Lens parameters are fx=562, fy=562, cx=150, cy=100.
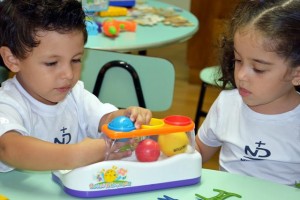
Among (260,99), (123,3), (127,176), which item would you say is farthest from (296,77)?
(123,3)

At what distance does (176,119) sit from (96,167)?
0.63ft

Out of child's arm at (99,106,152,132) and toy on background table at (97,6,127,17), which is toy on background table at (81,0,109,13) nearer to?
toy on background table at (97,6,127,17)

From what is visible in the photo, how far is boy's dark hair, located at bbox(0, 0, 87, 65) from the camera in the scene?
4.20 ft

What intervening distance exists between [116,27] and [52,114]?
3.69ft

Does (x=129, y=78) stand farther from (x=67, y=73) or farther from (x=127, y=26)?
(x=67, y=73)

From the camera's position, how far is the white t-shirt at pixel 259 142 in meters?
1.44

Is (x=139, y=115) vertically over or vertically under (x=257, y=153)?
over

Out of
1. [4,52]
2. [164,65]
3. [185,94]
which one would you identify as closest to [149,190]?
[4,52]

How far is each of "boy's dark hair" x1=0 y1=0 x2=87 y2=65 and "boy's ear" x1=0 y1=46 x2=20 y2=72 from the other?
1cm

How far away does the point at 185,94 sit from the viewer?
4113mm

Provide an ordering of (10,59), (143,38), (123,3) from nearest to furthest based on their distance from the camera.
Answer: (10,59), (143,38), (123,3)

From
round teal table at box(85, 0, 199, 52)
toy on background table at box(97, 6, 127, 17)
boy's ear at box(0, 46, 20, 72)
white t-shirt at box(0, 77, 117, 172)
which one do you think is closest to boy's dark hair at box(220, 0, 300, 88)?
white t-shirt at box(0, 77, 117, 172)

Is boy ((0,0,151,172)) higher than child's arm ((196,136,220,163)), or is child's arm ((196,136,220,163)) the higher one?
boy ((0,0,151,172))

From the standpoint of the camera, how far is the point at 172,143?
1.12m
